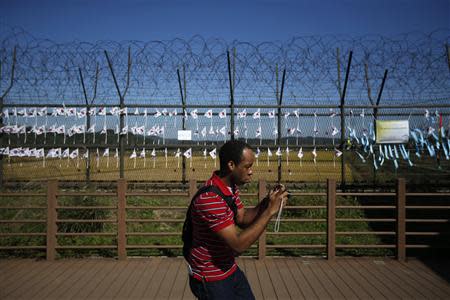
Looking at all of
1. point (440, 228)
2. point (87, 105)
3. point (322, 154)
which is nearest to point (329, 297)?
point (440, 228)

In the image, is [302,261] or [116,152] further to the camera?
[116,152]

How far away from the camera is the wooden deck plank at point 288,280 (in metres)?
4.84

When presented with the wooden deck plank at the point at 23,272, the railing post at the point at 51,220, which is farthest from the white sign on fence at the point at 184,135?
the wooden deck plank at the point at 23,272

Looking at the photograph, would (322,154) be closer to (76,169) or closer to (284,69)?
(284,69)

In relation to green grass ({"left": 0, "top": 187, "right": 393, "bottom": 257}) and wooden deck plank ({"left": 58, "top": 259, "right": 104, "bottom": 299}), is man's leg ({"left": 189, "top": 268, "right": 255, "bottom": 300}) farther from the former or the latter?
green grass ({"left": 0, "top": 187, "right": 393, "bottom": 257})

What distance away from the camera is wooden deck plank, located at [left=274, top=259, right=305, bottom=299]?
4.84 metres

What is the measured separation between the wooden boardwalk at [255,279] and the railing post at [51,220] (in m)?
0.22

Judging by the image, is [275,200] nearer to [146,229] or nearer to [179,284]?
[179,284]

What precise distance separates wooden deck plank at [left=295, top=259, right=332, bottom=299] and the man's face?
2.67m

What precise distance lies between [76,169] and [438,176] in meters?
9.29

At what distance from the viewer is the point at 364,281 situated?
17.3 ft

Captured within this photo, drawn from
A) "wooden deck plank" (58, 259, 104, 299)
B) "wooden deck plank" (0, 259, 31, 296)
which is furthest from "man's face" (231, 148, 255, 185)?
"wooden deck plank" (0, 259, 31, 296)

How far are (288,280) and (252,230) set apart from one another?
3235 mm

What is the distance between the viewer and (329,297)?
4742 mm
